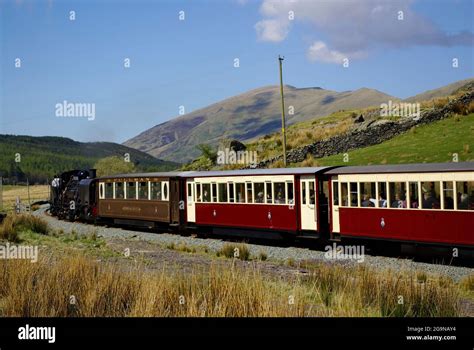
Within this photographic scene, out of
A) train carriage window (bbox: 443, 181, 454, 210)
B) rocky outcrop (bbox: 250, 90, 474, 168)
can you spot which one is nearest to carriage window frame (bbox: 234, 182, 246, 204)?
train carriage window (bbox: 443, 181, 454, 210)

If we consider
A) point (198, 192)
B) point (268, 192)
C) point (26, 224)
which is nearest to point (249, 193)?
point (268, 192)

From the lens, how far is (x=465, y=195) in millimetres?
16000

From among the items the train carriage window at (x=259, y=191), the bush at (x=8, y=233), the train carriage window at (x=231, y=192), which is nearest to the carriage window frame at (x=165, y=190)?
the train carriage window at (x=231, y=192)

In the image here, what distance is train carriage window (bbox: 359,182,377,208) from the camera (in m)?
18.8

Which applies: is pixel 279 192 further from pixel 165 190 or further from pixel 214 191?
pixel 165 190

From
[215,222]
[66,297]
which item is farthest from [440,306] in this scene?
[215,222]

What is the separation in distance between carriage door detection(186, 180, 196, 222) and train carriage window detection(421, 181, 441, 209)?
487 inches

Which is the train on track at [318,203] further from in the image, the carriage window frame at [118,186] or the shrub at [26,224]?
the shrub at [26,224]

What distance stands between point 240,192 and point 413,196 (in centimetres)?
834

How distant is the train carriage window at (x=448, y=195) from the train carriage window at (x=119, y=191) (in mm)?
20090

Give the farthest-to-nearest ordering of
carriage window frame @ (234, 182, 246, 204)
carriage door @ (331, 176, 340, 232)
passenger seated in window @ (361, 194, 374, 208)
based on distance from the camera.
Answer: carriage window frame @ (234, 182, 246, 204), carriage door @ (331, 176, 340, 232), passenger seated in window @ (361, 194, 374, 208)

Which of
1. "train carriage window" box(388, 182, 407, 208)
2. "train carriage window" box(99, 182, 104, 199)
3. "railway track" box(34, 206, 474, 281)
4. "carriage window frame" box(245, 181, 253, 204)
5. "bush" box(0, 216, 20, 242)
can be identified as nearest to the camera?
"railway track" box(34, 206, 474, 281)

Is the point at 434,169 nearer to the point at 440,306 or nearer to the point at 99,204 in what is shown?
the point at 440,306

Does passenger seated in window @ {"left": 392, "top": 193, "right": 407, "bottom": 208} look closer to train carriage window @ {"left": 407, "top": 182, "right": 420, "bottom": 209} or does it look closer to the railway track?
train carriage window @ {"left": 407, "top": 182, "right": 420, "bottom": 209}
